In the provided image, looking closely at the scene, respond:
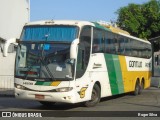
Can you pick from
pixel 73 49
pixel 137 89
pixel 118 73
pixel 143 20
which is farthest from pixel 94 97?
pixel 143 20

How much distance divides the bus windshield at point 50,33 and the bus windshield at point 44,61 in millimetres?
214

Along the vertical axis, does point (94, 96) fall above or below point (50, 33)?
below

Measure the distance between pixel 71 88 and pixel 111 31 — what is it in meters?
5.03

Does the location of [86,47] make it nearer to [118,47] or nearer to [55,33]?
[55,33]

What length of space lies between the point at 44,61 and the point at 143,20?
34.4 metres

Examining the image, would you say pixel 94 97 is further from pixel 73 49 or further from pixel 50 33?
pixel 73 49

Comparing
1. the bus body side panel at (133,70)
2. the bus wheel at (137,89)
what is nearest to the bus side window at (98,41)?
the bus body side panel at (133,70)

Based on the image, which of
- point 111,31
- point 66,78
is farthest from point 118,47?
point 66,78

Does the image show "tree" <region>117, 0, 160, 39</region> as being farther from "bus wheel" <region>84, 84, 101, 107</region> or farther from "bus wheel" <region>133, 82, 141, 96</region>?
"bus wheel" <region>84, 84, 101, 107</region>

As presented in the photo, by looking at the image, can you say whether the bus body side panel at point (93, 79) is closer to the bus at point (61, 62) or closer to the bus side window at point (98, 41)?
the bus at point (61, 62)

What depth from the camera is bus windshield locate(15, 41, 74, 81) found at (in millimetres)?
15414

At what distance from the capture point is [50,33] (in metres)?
16.0

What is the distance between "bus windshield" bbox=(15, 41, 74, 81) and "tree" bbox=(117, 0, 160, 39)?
3217 cm

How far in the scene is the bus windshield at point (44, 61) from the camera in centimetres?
1541
